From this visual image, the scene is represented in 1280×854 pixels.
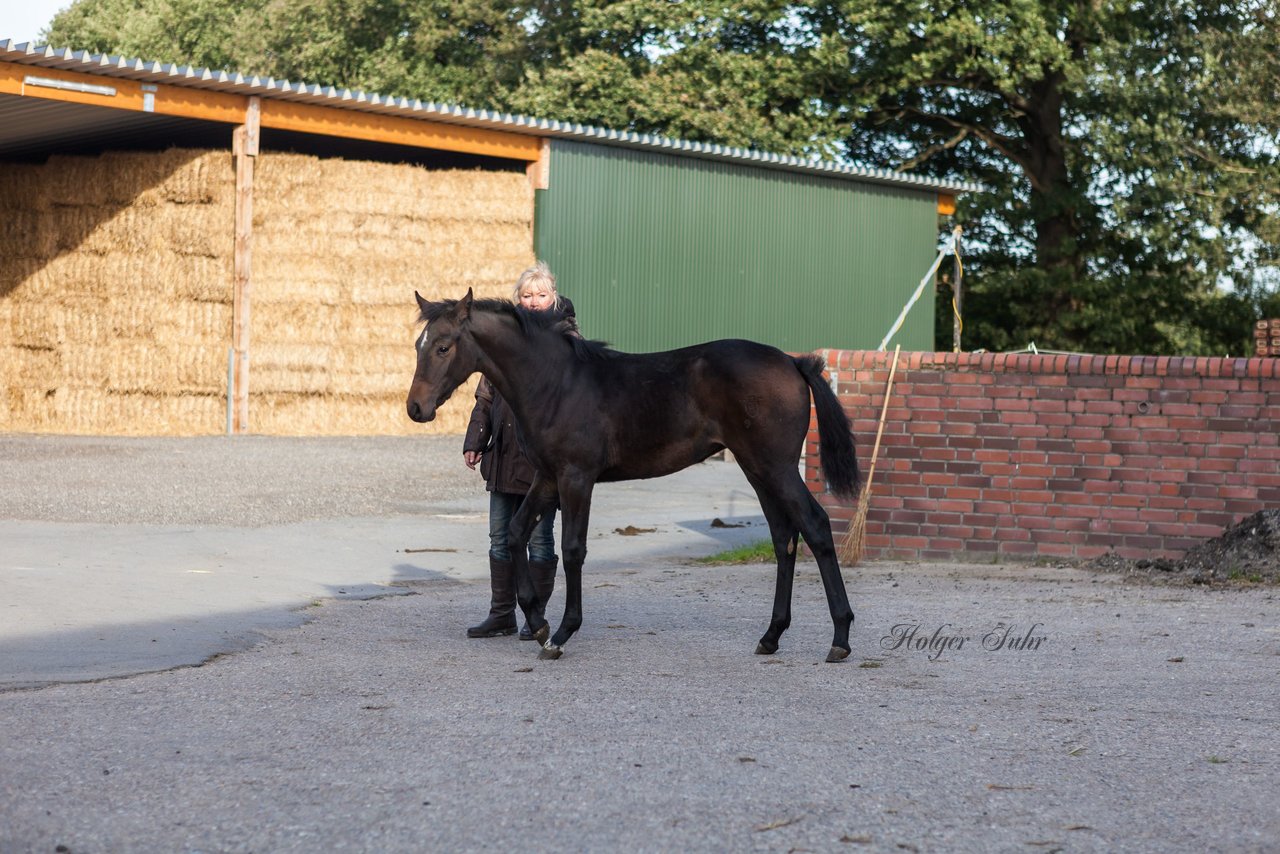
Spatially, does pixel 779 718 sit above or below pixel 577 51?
below

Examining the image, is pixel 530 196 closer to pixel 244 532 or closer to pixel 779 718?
pixel 244 532

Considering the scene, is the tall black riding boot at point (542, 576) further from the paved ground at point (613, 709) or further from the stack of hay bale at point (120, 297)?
the stack of hay bale at point (120, 297)

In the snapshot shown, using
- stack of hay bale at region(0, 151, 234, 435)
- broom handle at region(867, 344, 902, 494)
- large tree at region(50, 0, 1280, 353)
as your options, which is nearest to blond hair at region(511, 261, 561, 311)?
broom handle at region(867, 344, 902, 494)

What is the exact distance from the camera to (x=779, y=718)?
5402 millimetres

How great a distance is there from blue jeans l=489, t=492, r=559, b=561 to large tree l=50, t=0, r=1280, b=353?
19938mm

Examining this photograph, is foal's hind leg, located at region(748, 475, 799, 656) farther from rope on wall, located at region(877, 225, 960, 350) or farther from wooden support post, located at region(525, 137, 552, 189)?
wooden support post, located at region(525, 137, 552, 189)

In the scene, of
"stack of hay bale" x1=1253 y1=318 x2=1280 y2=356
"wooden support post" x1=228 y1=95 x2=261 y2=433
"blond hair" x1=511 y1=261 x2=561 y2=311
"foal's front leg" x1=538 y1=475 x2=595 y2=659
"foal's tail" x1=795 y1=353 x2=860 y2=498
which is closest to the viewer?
"foal's front leg" x1=538 y1=475 x2=595 y2=659

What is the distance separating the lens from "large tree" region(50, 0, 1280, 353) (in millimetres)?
25359

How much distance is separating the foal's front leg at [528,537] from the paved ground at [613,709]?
0.60 ft

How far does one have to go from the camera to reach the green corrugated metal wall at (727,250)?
70.3 feet

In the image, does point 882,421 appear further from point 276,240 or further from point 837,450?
point 276,240

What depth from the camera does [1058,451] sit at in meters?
10.4

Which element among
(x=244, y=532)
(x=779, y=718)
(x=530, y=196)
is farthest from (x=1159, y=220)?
(x=779, y=718)

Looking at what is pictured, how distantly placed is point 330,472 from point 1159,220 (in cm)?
1706
